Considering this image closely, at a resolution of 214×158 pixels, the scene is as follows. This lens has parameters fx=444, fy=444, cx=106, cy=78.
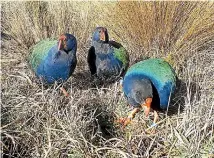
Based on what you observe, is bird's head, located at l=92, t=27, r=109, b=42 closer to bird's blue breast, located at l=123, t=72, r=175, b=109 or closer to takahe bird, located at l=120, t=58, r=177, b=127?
takahe bird, located at l=120, t=58, r=177, b=127

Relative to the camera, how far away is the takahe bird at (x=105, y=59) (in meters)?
3.80

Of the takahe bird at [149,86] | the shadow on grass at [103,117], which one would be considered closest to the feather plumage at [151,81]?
the takahe bird at [149,86]

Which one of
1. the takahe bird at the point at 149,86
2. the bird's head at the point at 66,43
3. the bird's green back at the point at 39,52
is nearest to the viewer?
the takahe bird at the point at 149,86

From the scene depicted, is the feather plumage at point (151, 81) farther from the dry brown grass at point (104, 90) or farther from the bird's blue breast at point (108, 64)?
the bird's blue breast at point (108, 64)

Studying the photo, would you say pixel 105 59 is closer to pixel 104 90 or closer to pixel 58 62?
pixel 104 90

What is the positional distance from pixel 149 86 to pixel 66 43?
33.0 inches

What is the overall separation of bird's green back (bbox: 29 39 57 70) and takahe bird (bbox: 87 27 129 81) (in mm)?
376

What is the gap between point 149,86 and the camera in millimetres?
3023

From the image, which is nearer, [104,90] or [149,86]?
[149,86]

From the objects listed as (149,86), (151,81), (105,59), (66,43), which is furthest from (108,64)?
(149,86)

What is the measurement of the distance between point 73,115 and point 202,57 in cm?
163

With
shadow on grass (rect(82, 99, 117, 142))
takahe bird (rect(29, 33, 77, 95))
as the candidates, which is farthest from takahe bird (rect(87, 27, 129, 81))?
shadow on grass (rect(82, 99, 117, 142))

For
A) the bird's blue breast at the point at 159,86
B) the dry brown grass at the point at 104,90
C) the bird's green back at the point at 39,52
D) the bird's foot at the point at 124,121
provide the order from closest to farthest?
the dry brown grass at the point at 104,90
the bird's blue breast at the point at 159,86
the bird's foot at the point at 124,121
the bird's green back at the point at 39,52

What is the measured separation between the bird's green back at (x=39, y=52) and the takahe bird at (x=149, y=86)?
0.79 metres
